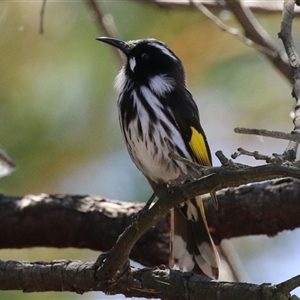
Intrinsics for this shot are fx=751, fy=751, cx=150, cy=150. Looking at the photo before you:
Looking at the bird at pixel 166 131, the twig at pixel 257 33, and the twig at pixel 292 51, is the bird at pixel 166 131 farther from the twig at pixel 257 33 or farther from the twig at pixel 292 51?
the twig at pixel 292 51

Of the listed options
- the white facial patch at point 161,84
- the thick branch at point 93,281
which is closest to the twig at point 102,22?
the white facial patch at point 161,84

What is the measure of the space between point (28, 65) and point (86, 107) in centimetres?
43

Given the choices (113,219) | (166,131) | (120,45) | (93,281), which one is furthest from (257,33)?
(93,281)

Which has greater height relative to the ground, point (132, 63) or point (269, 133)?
point (132, 63)

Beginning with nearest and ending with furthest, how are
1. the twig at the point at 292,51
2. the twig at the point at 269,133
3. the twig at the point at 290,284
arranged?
the twig at the point at 269,133 → the twig at the point at 290,284 → the twig at the point at 292,51

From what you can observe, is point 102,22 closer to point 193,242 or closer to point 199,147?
point 199,147

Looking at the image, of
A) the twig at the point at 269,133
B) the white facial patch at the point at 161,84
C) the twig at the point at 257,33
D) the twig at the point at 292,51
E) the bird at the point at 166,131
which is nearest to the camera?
the twig at the point at 269,133

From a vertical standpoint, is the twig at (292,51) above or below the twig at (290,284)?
above

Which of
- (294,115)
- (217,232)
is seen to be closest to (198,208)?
(217,232)

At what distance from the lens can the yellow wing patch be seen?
3.50m

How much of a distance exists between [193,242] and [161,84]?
0.78m

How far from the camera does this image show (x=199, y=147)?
139 inches

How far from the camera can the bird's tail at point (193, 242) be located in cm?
353

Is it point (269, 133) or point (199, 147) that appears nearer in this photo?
point (269, 133)
